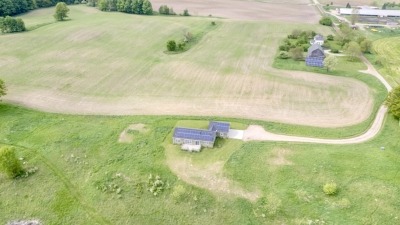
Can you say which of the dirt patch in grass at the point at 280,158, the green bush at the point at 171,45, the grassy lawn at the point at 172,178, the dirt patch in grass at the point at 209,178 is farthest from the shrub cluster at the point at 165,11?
the dirt patch in grass at the point at 209,178

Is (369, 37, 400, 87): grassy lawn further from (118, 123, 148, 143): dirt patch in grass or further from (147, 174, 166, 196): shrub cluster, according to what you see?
(147, 174, 166, 196): shrub cluster

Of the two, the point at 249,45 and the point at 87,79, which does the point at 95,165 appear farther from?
the point at 249,45

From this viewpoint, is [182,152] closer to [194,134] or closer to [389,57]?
[194,134]

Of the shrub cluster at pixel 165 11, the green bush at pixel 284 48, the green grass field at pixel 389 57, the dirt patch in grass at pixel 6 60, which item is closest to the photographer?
the green grass field at pixel 389 57

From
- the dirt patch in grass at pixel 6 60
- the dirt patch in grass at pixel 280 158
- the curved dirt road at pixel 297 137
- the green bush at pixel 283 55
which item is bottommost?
the dirt patch in grass at pixel 6 60

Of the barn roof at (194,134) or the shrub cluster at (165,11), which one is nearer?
the barn roof at (194,134)

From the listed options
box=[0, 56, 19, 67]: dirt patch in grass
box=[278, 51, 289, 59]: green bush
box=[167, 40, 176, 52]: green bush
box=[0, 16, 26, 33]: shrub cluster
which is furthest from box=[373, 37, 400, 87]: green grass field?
box=[0, 16, 26, 33]: shrub cluster

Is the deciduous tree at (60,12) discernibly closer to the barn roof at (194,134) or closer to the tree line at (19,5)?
the tree line at (19,5)
